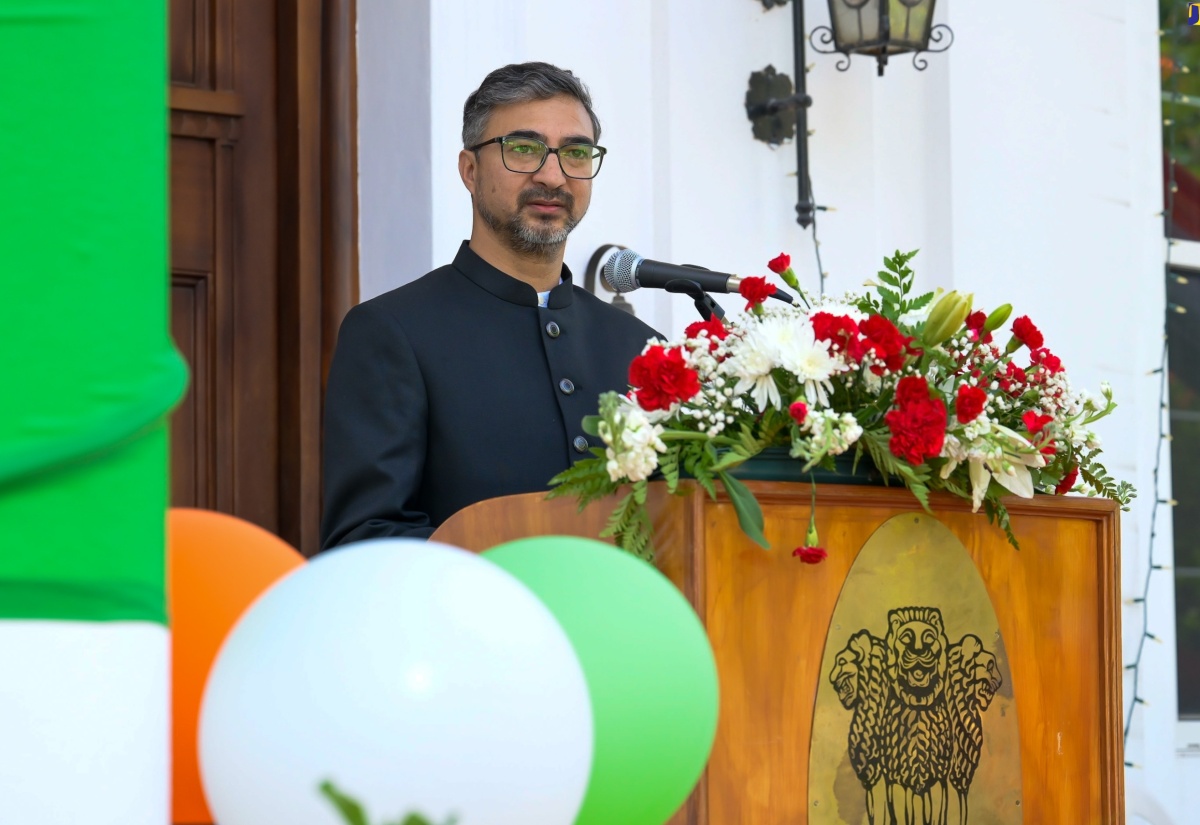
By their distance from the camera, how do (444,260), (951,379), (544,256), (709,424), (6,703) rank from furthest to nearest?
(444,260)
(544,256)
(951,379)
(709,424)
(6,703)

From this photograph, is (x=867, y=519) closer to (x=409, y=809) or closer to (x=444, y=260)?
(x=409, y=809)

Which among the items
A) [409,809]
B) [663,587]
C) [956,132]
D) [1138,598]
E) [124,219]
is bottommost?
[1138,598]

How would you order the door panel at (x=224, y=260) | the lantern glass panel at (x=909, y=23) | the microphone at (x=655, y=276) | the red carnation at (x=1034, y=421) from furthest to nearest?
the lantern glass panel at (x=909, y=23), the door panel at (x=224, y=260), the microphone at (x=655, y=276), the red carnation at (x=1034, y=421)

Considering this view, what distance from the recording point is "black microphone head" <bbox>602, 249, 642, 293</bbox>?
2439 mm

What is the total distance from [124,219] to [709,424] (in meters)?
1.03

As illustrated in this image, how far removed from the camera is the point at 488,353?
8.61ft

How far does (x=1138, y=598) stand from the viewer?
14.9 feet

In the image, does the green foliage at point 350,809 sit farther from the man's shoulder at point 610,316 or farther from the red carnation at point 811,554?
the man's shoulder at point 610,316

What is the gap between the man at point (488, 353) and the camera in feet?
7.88

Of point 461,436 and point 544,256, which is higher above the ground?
point 544,256

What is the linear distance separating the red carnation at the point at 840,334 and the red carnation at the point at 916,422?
2.7 inches

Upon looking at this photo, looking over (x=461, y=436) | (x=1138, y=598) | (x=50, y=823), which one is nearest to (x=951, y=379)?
(x=461, y=436)

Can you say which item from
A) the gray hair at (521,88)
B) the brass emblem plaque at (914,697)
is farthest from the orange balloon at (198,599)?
the gray hair at (521,88)

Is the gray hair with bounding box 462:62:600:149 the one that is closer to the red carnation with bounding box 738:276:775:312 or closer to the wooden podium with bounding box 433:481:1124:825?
the red carnation with bounding box 738:276:775:312
